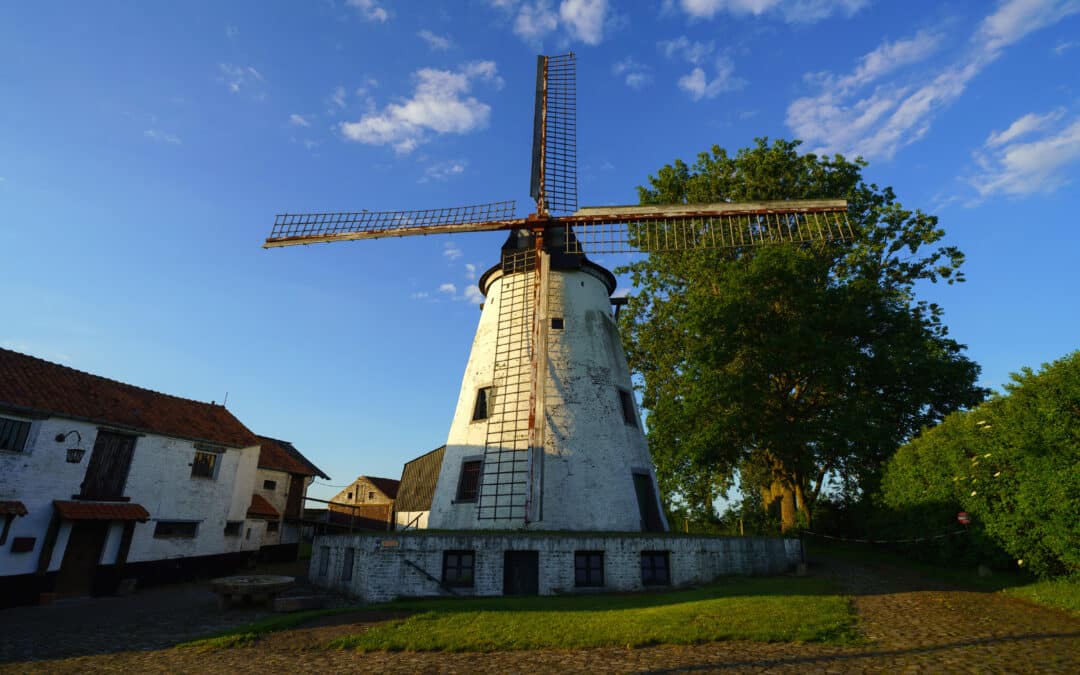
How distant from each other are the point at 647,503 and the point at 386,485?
3728 cm

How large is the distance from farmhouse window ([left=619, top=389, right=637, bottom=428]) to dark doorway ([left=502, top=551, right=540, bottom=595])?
5885 mm

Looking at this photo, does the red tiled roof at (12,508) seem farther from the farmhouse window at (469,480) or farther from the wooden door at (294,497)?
the wooden door at (294,497)

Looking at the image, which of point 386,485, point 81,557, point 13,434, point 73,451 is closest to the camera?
point 13,434

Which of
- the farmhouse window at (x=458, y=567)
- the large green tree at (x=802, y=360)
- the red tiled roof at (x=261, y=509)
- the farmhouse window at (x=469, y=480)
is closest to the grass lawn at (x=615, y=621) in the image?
the farmhouse window at (x=458, y=567)

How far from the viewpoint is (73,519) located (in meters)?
17.1

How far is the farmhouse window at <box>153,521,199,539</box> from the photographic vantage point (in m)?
20.3

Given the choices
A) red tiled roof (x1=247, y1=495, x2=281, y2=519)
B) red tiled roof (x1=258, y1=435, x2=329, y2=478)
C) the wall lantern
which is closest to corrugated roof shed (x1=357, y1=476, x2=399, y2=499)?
red tiled roof (x1=258, y1=435, x2=329, y2=478)

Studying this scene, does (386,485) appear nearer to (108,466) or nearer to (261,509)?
(261,509)

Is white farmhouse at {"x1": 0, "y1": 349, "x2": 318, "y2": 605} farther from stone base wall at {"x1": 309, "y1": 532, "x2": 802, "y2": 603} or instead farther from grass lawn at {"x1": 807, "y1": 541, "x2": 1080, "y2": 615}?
grass lawn at {"x1": 807, "y1": 541, "x2": 1080, "y2": 615}

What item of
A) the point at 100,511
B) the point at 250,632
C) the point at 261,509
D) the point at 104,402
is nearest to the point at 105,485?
the point at 100,511

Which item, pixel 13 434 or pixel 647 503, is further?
pixel 647 503

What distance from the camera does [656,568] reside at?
1473cm

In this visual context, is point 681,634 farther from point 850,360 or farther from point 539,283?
point 850,360

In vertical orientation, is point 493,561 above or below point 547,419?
below
